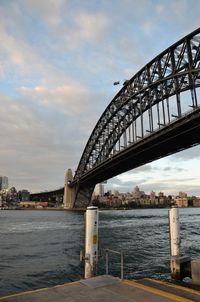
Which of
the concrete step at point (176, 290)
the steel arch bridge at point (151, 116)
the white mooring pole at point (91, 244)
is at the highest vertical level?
the steel arch bridge at point (151, 116)

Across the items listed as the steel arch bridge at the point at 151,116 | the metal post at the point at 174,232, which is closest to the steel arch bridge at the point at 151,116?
the steel arch bridge at the point at 151,116

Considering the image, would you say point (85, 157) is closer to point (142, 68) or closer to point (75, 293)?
point (142, 68)

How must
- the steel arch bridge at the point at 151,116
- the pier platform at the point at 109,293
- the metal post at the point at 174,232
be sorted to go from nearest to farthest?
the pier platform at the point at 109,293, the metal post at the point at 174,232, the steel arch bridge at the point at 151,116

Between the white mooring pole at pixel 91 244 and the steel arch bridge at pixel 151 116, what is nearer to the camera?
the white mooring pole at pixel 91 244

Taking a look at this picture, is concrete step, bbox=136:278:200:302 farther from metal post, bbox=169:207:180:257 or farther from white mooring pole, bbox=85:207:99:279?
metal post, bbox=169:207:180:257

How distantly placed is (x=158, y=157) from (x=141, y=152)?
727cm

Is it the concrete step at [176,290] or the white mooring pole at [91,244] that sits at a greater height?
the white mooring pole at [91,244]

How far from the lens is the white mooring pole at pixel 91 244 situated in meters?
10.2

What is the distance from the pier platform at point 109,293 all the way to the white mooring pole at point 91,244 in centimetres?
139

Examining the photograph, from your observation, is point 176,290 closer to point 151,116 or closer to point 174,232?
point 174,232

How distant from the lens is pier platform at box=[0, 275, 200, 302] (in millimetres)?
7199

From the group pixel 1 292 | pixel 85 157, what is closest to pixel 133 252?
pixel 1 292

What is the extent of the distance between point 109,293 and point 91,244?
9.11 feet

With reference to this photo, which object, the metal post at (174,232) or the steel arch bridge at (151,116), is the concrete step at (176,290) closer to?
the metal post at (174,232)
